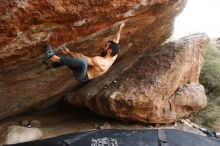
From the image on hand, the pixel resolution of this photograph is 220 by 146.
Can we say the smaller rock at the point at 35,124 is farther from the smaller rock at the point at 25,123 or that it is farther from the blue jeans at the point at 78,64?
the blue jeans at the point at 78,64

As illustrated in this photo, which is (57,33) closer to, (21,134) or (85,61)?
(85,61)

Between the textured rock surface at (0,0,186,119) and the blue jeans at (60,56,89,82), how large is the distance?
1.84ft

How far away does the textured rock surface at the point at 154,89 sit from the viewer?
877cm

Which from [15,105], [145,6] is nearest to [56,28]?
[145,6]

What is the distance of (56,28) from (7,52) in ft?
Result: 3.00

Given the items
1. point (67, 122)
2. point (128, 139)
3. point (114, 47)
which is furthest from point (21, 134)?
point (114, 47)

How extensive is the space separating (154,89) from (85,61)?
9.26 ft

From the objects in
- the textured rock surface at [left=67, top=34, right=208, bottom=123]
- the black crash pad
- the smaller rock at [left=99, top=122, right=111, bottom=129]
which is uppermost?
the textured rock surface at [left=67, top=34, right=208, bottom=123]

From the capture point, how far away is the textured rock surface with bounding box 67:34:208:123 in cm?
877

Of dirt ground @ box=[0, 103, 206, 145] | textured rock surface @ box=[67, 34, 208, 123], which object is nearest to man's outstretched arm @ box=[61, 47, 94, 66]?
textured rock surface @ box=[67, 34, 208, 123]

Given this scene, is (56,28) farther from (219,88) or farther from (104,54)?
(219,88)

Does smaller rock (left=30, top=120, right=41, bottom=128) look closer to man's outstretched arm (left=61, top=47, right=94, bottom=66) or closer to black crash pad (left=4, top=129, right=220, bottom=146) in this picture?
black crash pad (left=4, top=129, right=220, bottom=146)

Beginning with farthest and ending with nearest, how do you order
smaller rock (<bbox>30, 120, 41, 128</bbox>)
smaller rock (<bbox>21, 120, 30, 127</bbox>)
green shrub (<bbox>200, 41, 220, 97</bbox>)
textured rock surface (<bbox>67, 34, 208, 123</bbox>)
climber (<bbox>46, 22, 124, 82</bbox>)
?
1. green shrub (<bbox>200, 41, 220, 97</bbox>)
2. smaller rock (<bbox>30, 120, 41, 128</bbox>)
3. smaller rock (<bbox>21, 120, 30, 127</bbox>)
4. textured rock surface (<bbox>67, 34, 208, 123</bbox>)
5. climber (<bbox>46, 22, 124, 82</bbox>)

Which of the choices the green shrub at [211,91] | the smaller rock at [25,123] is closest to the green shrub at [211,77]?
the green shrub at [211,91]
